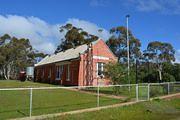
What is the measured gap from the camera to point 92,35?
6856cm

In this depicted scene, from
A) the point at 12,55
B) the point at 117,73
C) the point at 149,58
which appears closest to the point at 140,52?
the point at 149,58

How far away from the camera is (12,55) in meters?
67.1

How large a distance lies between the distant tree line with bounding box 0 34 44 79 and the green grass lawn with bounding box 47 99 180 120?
49284 millimetres

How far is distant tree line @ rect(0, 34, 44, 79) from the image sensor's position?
217 ft

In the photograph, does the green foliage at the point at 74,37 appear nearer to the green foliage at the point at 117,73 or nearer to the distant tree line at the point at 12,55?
the distant tree line at the point at 12,55

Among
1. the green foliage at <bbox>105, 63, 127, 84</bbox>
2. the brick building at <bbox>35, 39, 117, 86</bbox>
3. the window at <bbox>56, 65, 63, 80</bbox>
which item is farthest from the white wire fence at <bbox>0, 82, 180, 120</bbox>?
the window at <bbox>56, 65, 63, 80</bbox>

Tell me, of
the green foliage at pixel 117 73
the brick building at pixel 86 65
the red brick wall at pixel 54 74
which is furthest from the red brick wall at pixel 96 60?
the green foliage at pixel 117 73

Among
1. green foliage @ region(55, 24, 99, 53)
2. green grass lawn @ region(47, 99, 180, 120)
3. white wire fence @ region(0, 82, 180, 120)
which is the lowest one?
green grass lawn @ region(47, 99, 180, 120)

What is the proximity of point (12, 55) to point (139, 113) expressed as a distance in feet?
175

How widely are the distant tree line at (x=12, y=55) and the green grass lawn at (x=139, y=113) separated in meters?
49.3

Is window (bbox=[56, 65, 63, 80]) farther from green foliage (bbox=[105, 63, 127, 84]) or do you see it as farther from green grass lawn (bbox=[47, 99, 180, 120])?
green grass lawn (bbox=[47, 99, 180, 120])

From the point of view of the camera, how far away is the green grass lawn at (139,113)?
48.3 feet

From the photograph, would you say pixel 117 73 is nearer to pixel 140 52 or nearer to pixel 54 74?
pixel 54 74

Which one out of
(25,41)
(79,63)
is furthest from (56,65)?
(25,41)
